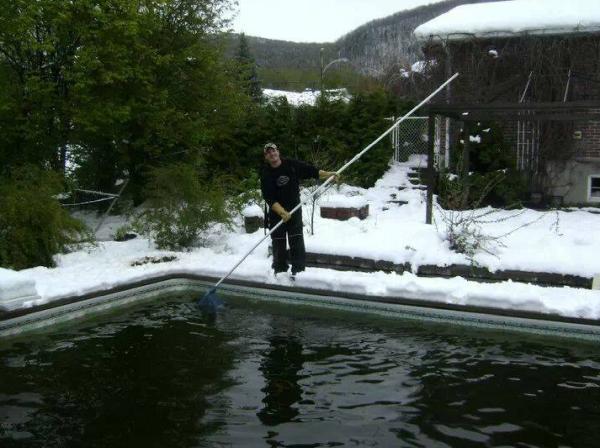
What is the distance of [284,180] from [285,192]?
15 cm

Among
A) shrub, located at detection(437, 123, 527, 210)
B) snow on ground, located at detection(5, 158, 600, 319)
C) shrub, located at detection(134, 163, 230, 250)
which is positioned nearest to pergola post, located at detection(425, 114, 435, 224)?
snow on ground, located at detection(5, 158, 600, 319)

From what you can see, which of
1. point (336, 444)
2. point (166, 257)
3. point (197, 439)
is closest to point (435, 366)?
point (336, 444)

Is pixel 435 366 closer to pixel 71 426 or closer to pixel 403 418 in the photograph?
pixel 403 418

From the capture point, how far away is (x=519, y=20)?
12.6 m

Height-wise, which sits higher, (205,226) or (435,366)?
(205,226)

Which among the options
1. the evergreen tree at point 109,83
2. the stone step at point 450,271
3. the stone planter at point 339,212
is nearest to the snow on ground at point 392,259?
the stone step at point 450,271

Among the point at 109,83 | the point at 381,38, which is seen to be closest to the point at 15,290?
the point at 109,83

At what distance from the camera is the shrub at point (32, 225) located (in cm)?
814

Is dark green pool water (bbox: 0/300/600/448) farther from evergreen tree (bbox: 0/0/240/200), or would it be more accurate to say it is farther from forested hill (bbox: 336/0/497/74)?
forested hill (bbox: 336/0/497/74)

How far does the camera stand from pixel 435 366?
205 inches

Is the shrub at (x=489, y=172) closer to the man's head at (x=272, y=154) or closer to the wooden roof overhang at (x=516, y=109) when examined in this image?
the wooden roof overhang at (x=516, y=109)

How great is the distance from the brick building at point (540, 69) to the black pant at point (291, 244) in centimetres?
642

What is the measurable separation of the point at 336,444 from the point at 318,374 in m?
1.21

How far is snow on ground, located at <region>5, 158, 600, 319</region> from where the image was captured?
6.68 meters
